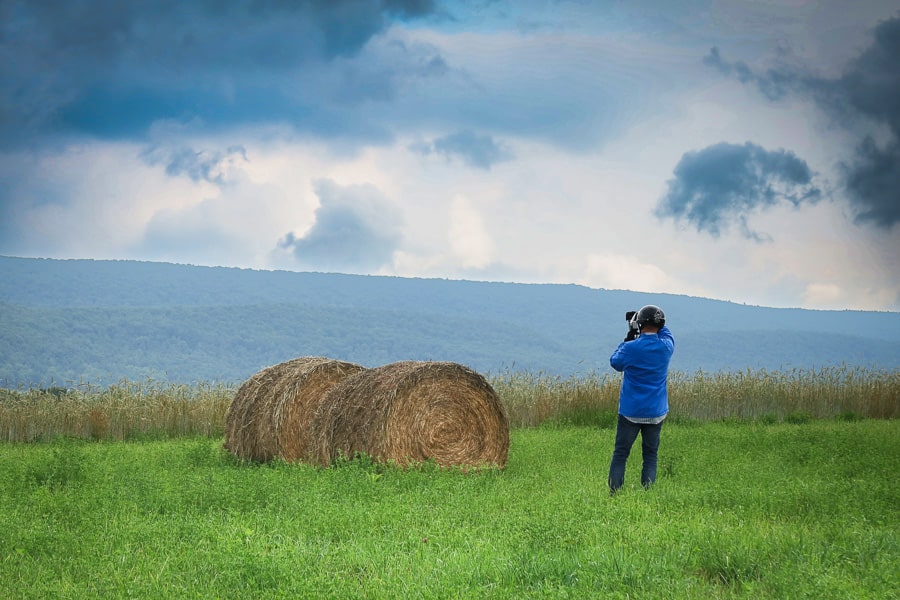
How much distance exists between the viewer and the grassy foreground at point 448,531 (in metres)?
6.70

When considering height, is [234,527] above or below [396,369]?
below

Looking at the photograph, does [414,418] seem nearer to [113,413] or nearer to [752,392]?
[113,413]

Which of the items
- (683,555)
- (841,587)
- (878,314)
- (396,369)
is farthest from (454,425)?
(878,314)

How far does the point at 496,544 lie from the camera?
7797 mm

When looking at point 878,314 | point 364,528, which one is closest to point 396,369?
point 364,528

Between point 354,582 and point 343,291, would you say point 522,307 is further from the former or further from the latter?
point 354,582

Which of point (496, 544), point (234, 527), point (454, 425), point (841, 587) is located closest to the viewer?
point (841, 587)

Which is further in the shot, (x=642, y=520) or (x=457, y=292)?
(x=457, y=292)

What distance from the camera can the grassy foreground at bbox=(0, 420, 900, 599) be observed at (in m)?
6.70

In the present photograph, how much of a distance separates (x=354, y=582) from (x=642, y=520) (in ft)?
11.2

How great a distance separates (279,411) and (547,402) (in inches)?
358

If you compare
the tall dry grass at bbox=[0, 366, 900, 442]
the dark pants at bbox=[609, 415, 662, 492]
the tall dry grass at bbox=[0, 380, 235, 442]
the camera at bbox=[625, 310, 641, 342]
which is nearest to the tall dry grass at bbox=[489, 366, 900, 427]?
the tall dry grass at bbox=[0, 366, 900, 442]

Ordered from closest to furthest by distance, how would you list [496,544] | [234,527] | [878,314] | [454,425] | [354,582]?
[354,582], [496,544], [234,527], [454,425], [878,314]

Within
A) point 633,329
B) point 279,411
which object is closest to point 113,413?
point 279,411
